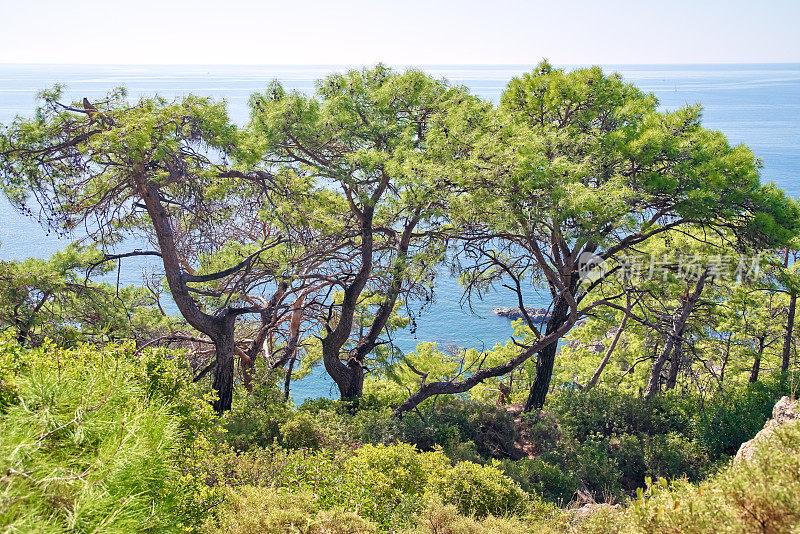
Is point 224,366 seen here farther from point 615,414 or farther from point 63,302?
point 615,414

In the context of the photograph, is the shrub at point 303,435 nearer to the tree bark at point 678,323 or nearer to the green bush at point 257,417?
the green bush at point 257,417

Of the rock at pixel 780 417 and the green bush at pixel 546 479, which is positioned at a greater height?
the rock at pixel 780 417

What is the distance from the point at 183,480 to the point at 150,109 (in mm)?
6423

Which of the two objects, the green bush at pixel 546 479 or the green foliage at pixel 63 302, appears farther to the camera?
the green foliage at pixel 63 302

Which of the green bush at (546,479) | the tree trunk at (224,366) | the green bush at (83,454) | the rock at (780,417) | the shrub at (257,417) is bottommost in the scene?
the green bush at (546,479)

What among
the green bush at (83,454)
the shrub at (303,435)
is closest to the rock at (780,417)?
the shrub at (303,435)

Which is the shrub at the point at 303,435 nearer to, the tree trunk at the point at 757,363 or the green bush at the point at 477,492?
the green bush at the point at 477,492

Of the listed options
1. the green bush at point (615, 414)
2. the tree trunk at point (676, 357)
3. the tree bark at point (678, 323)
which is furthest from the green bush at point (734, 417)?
the tree bark at point (678, 323)

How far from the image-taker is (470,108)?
10.5 m

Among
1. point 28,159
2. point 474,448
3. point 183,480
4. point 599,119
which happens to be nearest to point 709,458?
point 474,448

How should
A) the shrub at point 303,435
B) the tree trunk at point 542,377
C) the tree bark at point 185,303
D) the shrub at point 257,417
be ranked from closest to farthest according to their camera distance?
the shrub at point 303,435 < the shrub at point 257,417 < the tree bark at point 185,303 < the tree trunk at point 542,377

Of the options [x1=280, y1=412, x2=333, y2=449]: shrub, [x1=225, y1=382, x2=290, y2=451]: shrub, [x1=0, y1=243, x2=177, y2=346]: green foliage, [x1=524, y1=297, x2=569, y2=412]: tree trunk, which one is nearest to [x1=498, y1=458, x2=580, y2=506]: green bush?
[x1=524, y1=297, x2=569, y2=412]: tree trunk

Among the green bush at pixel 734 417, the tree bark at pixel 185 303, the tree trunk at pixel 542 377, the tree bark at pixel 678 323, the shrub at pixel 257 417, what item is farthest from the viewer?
the tree trunk at pixel 542 377

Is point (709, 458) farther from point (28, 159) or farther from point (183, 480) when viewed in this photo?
point (28, 159)
